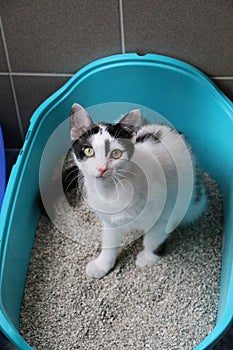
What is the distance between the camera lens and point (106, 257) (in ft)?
4.37

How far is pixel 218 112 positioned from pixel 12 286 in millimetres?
716

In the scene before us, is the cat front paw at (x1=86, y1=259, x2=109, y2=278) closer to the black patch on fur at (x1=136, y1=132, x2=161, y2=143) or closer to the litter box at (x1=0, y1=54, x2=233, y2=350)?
the litter box at (x1=0, y1=54, x2=233, y2=350)

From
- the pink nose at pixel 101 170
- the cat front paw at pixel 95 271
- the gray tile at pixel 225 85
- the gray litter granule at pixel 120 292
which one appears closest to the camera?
the pink nose at pixel 101 170

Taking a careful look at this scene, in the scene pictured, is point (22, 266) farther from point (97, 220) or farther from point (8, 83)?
point (8, 83)

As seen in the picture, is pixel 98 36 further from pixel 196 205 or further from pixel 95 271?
pixel 95 271

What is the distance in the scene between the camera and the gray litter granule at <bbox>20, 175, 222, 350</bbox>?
4.03 feet

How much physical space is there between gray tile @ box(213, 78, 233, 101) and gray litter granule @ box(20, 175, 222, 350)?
329 millimetres

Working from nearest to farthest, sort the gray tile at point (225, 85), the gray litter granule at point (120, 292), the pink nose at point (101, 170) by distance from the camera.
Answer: the pink nose at point (101, 170), the gray litter granule at point (120, 292), the gray tile at point (225, 85)

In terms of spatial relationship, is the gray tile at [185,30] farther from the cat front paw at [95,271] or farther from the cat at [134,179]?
the cat front paw at [95,271]

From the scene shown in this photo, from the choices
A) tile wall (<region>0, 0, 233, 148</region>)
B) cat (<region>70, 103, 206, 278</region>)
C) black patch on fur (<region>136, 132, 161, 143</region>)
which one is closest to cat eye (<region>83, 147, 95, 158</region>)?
cat (<region>70, 103, 206, 278</region>)

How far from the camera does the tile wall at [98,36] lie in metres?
1.38

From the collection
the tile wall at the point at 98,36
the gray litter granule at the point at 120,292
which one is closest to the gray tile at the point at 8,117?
the tile wall at the point at 98,36

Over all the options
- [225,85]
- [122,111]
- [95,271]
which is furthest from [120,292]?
[225,85]

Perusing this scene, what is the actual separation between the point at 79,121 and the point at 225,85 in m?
0.55
